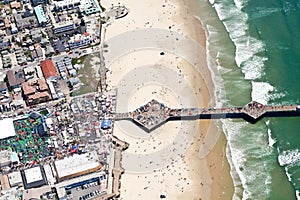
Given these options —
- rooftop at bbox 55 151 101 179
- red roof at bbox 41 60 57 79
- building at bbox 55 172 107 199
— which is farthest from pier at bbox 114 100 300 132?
red roof at bbox 41 60 57 79

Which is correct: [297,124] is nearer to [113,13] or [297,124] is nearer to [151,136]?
[151,136]

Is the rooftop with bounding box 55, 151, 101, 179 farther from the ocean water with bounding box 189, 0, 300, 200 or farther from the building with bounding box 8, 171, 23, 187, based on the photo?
the ocean water with bounding box 189, 0, 300, 200

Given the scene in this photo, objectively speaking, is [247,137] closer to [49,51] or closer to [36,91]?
[36,91]

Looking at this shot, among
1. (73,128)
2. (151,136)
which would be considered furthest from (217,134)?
(73,128)

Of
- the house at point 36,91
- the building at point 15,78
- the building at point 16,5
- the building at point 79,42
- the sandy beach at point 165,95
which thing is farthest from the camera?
the building at point 16,5

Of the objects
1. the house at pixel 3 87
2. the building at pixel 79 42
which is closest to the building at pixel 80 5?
the building at pixel 79 42

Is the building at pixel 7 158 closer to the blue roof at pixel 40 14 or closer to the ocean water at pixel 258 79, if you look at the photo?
the ocean water at pixel 258 79
